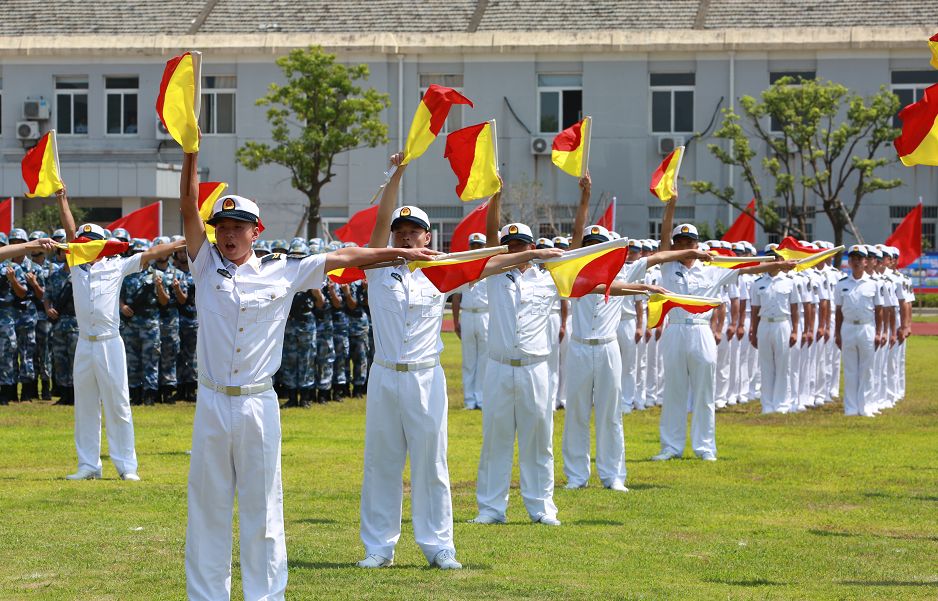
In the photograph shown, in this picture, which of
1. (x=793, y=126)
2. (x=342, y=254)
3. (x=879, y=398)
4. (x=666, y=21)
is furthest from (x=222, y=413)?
(x=666, y=21)

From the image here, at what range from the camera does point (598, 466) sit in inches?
552

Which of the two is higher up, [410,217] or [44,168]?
[44,168]

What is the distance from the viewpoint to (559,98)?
157 ft

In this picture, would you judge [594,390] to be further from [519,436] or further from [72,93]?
[72,93]

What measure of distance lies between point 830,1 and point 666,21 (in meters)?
5.53

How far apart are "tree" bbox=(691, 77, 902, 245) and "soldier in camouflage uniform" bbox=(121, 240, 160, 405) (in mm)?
26281

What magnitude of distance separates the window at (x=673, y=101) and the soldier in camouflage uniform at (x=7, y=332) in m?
29.3

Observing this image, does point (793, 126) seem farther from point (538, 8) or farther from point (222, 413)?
point (222, 413)

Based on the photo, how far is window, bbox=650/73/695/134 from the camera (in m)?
47.5

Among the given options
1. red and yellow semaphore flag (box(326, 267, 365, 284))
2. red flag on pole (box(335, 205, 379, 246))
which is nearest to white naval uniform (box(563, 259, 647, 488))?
red and yellow semaphore flag (box(326, 267, 365, 284))

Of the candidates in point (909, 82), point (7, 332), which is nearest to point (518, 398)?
point (7, 332)

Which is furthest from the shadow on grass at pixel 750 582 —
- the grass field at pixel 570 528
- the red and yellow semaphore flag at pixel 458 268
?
the red and yellow semaphore flag at pixel 458 268

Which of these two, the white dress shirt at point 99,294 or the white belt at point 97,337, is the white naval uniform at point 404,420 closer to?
the white dress shirt at point 99,294

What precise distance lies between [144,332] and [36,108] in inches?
1139
